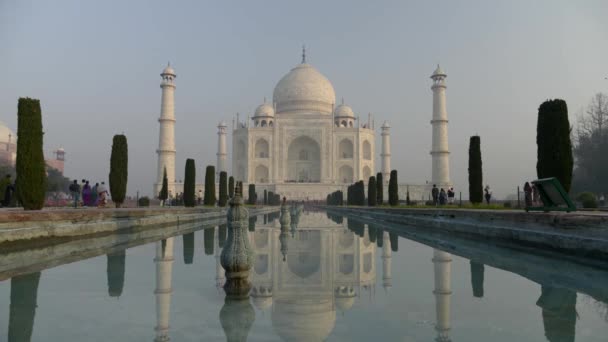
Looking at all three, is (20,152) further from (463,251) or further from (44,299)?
(463,251)

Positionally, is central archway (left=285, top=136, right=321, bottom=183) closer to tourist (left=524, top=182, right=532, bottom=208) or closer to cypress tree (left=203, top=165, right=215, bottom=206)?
cypress tree (left=203, top=165, right=215, bottom=206)

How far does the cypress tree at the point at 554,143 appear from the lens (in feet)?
28.9

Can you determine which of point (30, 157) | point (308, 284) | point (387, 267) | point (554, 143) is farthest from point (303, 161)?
point (308, 284)

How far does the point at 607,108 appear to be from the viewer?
83.9ft

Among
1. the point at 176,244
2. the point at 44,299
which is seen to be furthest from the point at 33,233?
the point at 44,299

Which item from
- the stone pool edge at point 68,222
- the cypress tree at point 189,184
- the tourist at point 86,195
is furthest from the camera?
the cypress tree at point 189,184

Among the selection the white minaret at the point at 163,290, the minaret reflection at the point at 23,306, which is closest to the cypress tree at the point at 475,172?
the white minaret at the point at 163,290

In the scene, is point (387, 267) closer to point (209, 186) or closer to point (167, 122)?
point (209, 186)

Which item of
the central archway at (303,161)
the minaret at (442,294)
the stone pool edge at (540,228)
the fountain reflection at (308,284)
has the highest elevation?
the central archway at (303,161)

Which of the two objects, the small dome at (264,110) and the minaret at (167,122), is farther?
the small dome at (264,110)

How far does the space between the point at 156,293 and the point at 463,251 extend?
143 inches

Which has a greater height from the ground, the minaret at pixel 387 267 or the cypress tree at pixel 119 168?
the cypress tree at pixel 119 168

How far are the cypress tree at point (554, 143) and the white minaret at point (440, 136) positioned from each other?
2472 centimetres

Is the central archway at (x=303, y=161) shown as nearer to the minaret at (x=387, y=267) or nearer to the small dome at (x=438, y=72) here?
the small dome at (x=438, y=72)
